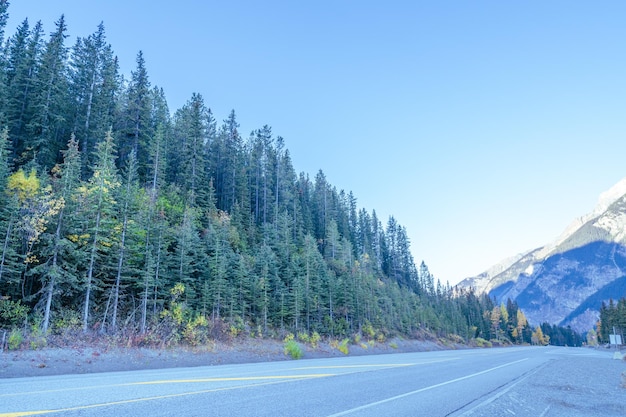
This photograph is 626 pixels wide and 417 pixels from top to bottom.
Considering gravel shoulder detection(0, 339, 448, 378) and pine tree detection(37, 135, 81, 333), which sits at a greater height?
pine tree detection(37, 135, 81, 333)

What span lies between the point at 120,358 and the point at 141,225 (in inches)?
429

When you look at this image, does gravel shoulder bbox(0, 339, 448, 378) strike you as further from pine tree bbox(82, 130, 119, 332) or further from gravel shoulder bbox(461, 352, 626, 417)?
gravel shoulder bbox(461, 352, 626, 417)

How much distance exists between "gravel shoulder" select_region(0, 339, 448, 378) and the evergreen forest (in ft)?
6.19

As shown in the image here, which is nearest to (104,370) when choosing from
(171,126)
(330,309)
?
(330,309)

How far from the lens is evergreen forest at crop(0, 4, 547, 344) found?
70.1ft

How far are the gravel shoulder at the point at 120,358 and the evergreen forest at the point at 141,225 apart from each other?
6.19ft

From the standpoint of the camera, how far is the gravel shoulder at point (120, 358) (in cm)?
1470

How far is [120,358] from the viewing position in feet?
59.4

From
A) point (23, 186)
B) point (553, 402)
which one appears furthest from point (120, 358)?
point (553, 402)

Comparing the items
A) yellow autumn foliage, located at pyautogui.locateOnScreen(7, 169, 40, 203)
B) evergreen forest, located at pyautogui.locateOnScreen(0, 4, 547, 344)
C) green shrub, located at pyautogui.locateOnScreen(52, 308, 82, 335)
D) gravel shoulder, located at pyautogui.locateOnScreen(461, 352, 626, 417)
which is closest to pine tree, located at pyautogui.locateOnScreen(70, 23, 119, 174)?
evergreen forest, located at pyautogui.locateOnScreen(0, 4, 547, 344)

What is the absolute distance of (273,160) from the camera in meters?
68.6

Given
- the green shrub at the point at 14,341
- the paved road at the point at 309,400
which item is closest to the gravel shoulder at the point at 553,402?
the paved road at the point at 309,400

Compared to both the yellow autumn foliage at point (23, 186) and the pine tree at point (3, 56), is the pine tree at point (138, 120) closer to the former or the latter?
the pine tree at point (3, 56)

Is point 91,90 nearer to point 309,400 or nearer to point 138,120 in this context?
point 138,120
